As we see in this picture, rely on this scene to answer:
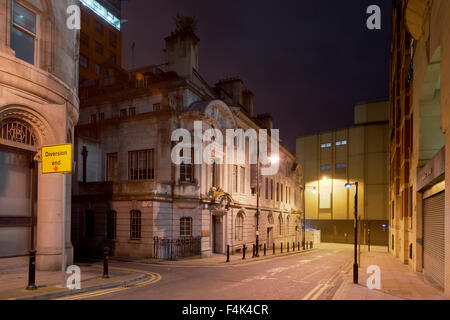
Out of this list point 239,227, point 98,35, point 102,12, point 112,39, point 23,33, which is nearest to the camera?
point 23,33

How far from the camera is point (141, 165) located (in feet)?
Result: 89.1

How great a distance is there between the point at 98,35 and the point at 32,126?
48.4 metres

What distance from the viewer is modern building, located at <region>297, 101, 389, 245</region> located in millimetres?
60062

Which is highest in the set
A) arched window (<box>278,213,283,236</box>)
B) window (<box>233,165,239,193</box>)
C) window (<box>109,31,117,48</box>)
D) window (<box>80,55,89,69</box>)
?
window (<box>109,31,117,48</box>)

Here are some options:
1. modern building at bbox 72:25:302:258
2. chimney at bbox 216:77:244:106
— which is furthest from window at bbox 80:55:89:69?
chimney at bbox 216:77:244:106

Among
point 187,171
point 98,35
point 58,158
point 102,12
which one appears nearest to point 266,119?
point 187,171

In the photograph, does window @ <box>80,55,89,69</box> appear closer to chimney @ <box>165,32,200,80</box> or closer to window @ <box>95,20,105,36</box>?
window @ <box>95,20,105,36</box>

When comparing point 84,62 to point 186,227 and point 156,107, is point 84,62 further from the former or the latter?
point 186,227

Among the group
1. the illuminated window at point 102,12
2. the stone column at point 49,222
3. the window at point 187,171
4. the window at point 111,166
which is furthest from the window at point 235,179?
the illuminated window at point 102,12

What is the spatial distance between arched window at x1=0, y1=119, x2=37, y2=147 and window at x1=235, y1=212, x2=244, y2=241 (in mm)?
21281

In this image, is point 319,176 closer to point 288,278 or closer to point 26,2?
point 288,278

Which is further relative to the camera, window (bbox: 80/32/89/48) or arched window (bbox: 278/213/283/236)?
window (bbox: 80/32/89/48)

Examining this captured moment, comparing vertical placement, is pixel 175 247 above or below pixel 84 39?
below
